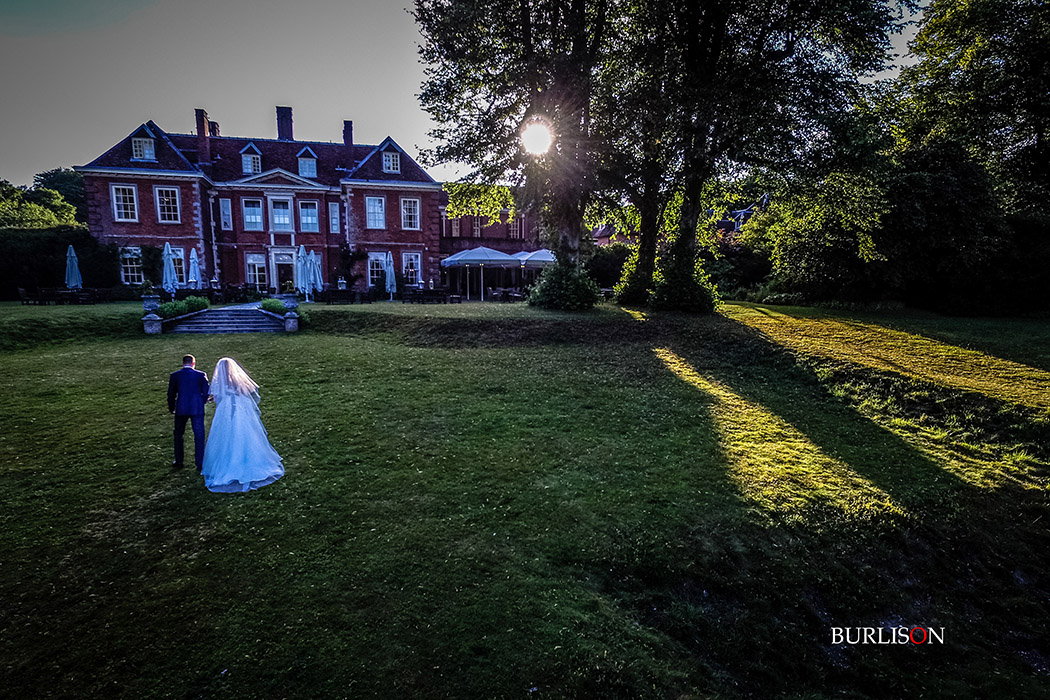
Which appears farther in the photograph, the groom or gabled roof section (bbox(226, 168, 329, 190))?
gabled roof section (bbox(226, 168, 329, 190))

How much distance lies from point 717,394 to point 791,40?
14.4 m

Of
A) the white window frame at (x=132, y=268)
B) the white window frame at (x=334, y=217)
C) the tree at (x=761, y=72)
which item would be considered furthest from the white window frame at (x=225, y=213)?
the tree at (x=761, y=72)

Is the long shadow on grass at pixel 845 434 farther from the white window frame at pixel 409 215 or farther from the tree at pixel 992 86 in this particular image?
the white window frame at pixel 409 215

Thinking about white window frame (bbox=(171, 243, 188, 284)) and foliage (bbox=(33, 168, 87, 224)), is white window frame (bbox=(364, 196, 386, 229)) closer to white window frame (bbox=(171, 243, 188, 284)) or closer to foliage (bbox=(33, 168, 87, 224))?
white window frame (bbox=(171, 243, 188, 284))

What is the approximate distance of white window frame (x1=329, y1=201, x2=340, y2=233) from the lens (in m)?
34.2

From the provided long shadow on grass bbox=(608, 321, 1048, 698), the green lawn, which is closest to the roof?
the green lawn

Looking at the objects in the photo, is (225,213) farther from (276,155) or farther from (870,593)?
(870,593)

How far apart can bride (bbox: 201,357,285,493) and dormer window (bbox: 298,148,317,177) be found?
108ft

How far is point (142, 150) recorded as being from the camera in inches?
1188

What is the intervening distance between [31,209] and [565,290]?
162 feet

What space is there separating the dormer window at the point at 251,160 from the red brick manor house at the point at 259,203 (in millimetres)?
62

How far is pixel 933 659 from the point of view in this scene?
4.30 meters

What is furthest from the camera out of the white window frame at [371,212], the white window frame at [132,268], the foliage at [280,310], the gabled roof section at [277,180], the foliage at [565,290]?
the white window frame at [371,212]

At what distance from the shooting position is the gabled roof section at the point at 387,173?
112 ft
